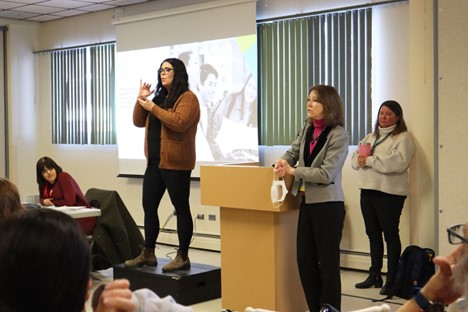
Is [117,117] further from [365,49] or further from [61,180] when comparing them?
[365,49]

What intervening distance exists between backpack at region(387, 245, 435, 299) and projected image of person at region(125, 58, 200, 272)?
1.57m

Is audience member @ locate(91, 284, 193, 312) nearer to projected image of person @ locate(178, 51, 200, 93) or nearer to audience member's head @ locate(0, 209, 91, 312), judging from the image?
audience member's head @ locate(0, 209, 91, 312)

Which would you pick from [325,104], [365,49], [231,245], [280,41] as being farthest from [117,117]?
[325,104]

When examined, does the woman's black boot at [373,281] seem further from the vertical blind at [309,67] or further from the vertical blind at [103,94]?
the vertical blind at [103,94]

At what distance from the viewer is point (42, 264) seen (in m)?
1.03

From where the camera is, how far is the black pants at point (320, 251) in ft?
12.3

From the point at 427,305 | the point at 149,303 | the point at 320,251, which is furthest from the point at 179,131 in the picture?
the point at 149,303

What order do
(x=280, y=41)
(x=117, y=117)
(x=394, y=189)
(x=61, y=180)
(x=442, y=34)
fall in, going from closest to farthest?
(x=442, y=34)
(x=394, y=189)
(x=61, y=180)
(x=280, y=41)
(x=117, y=117)

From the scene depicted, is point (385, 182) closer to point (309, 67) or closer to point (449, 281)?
point (309, 67)

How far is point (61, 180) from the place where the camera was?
5305 mm

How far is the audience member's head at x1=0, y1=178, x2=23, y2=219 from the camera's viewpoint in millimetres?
2285

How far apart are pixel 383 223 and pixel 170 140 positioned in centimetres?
174

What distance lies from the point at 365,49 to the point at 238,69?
137cm

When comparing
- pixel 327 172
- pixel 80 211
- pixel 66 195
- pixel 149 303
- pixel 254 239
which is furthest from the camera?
pixel 66 195
